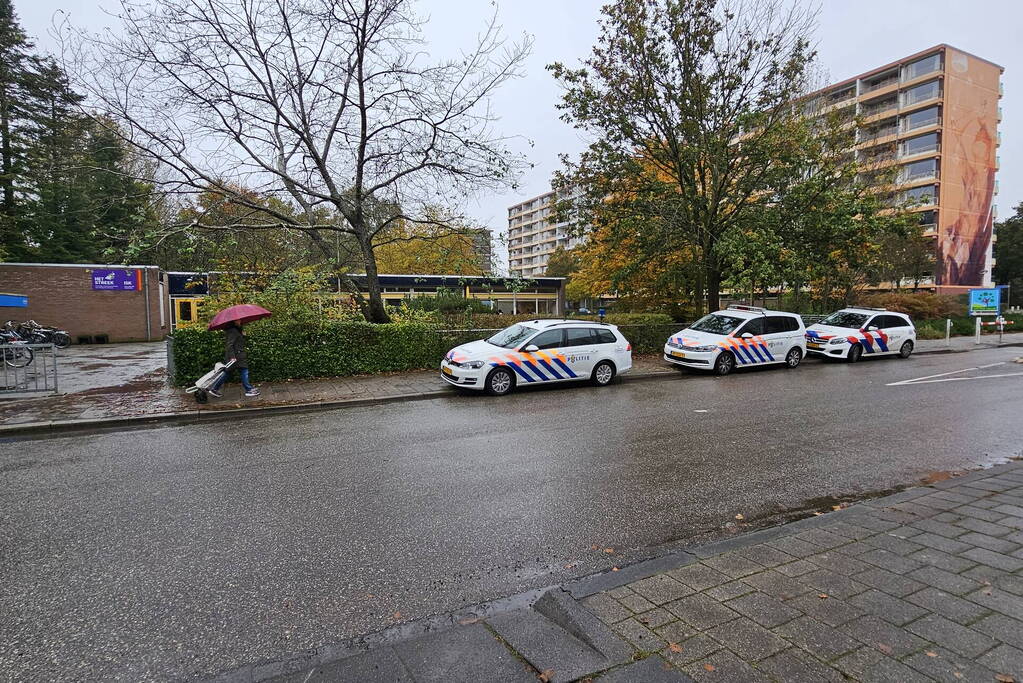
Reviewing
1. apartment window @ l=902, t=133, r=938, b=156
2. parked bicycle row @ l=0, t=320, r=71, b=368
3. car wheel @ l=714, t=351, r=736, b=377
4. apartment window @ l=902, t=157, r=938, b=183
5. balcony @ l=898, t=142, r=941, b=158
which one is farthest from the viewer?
apartment window @ l=902, t=157, r=938, b=183

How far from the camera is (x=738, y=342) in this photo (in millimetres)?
14023

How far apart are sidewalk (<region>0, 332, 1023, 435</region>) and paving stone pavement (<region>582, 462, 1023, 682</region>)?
7.92 meters

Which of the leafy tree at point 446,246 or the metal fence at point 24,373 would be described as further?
the leafy tree at point 446,246

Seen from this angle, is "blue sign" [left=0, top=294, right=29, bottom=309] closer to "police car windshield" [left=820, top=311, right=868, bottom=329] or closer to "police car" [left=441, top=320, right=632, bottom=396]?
"police car" [left=441, top=320, right=632, bottom=396]

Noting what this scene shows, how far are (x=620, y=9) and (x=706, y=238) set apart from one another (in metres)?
7.40

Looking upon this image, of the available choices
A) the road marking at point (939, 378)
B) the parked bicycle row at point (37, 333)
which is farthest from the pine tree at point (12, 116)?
the road marking at point (939, 378)

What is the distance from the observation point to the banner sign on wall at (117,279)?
2442cm

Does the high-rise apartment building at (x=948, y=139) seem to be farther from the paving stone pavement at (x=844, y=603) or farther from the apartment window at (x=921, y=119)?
the paving stone pavement at (x=844, y=603)

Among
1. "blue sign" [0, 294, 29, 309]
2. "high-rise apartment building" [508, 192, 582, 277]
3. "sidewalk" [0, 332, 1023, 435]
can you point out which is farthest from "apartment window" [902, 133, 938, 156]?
"high-rise apartment building" [508, 192, 582, 277]

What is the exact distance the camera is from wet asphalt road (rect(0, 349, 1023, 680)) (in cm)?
289

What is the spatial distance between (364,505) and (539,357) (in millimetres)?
6849

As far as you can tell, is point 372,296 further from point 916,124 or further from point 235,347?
point 916,124

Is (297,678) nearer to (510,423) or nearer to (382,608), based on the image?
(382,608)

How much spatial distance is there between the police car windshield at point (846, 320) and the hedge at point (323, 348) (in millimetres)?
11538
